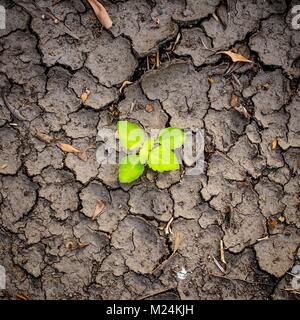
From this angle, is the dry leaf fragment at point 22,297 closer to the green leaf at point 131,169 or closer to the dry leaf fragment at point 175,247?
the dry leaf fragment at point 175,247

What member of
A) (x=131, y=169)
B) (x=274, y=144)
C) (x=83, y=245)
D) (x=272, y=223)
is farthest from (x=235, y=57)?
(x=83, y=245)

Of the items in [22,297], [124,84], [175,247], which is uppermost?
[124,84]

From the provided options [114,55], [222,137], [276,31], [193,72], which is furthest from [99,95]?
[276,31]

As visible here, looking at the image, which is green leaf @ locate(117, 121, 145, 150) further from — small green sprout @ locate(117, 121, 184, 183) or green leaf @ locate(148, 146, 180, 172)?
green leaf @ locate(148, 146, 180, 172)

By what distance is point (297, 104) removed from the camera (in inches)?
110

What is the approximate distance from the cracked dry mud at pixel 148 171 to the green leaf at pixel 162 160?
131mm

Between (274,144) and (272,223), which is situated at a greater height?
(274,144)

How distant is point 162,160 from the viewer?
8.63 ft

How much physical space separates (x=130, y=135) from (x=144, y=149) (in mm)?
126

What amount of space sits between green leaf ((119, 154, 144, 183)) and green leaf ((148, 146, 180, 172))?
0.27 ft

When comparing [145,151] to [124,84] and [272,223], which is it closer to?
[124,84]

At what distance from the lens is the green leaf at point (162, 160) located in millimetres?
2621

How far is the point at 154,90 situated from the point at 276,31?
858mm
